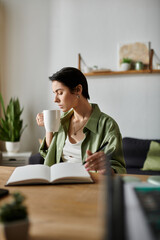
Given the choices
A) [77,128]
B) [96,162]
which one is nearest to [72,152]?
[77,128]

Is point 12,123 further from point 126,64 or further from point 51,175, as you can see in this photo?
point 51,175

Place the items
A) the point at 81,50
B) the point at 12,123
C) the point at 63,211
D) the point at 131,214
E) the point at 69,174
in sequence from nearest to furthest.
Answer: the point at 131,214 → the point at 63,211 → the point at 69,174 → the point at 12,123 → the point at 81,50

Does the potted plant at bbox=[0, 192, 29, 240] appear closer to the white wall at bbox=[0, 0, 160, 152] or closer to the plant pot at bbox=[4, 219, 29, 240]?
the plant pot at bbox=[4, 219, 29, 240]

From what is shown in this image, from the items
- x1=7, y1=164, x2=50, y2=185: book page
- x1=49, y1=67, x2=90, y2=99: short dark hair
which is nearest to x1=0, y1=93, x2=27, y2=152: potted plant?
x1=49, y1=67, x2=90, y2=99: short dark hair

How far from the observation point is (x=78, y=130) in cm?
169

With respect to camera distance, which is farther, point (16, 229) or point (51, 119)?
point (51, 119)

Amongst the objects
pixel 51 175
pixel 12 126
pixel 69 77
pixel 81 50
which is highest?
pixel 81 50

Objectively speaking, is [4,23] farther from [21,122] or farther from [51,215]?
[51,215]

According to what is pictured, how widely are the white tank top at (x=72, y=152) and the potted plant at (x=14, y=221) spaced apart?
103 cm

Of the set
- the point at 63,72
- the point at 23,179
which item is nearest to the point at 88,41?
the point at 63,72

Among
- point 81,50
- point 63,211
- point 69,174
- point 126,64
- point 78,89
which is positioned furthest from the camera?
point 81,50

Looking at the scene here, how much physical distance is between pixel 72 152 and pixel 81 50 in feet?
7.02

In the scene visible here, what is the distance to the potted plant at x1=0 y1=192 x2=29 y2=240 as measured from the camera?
1.80 feet

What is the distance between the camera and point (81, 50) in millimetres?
3445
